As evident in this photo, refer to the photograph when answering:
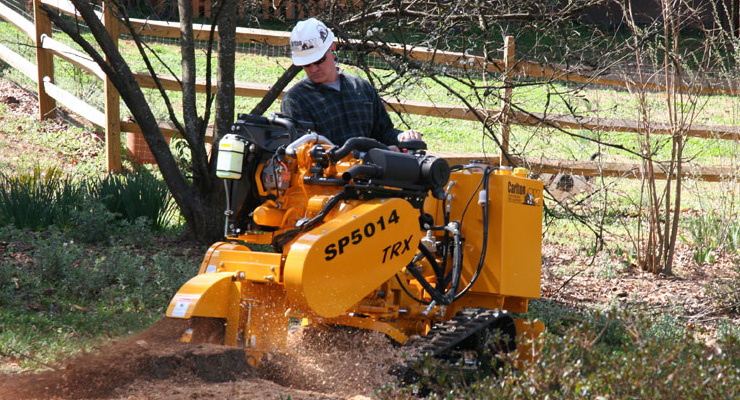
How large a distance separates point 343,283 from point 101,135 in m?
8.33

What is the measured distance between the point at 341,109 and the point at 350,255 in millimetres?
1640

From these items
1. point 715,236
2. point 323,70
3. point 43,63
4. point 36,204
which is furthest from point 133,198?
point 715,236

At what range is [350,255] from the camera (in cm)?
400

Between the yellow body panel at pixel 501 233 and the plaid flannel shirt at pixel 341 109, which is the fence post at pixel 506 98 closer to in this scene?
the plaid flannel shirt at pixel 341 109

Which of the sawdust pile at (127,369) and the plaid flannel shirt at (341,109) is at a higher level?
the plaid flannel shirt at (341,109)

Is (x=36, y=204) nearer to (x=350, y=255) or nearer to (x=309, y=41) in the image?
(x=309, y=41)

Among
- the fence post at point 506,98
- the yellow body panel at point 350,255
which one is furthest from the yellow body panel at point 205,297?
→ the fence post at point 506,98

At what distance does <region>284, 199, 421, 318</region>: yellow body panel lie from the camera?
3795 millimetres

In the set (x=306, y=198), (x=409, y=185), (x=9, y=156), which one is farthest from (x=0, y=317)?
(x=9, y=156)

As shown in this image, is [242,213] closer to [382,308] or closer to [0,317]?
[382,308]

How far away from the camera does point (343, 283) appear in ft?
13.0

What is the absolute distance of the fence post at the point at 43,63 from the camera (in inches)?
429

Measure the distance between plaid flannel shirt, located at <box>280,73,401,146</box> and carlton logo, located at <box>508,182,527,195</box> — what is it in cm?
91

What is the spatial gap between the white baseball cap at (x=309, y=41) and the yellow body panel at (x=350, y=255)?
1285 mm
